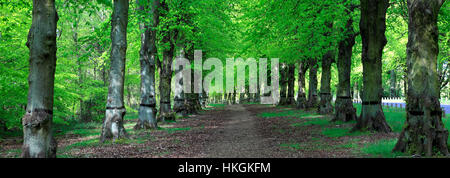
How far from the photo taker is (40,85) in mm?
7105

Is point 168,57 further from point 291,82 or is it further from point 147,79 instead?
point 291,82

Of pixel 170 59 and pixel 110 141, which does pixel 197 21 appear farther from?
pixel 110 141

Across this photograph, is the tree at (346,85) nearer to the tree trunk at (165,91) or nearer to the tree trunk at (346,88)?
the tree trunk at (346,88)

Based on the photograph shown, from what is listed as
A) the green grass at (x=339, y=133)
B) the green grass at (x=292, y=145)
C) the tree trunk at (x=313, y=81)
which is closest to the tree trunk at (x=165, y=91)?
the green grass at (x=339, y=133)

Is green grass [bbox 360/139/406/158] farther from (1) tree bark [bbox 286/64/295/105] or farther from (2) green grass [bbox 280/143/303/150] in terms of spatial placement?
(1) tree bark [bbox 286/64/295/105]

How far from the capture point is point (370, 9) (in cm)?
1288

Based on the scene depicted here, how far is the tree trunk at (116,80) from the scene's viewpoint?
12.6 metres

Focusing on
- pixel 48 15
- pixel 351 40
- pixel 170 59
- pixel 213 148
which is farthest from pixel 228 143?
pixel 170 59

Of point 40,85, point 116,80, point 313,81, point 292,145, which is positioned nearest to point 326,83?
point 313,81

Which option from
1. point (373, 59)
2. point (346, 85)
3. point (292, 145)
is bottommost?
point (292, 145)

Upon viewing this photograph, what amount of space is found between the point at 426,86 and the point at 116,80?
1087 centimetres

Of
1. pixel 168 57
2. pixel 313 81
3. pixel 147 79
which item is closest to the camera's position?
pixel 147 79

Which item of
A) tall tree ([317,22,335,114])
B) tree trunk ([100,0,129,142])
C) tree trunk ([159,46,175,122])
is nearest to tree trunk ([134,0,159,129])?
tree trunk ([100,0,129,142])

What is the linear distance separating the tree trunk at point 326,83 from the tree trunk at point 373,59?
9.57 m
